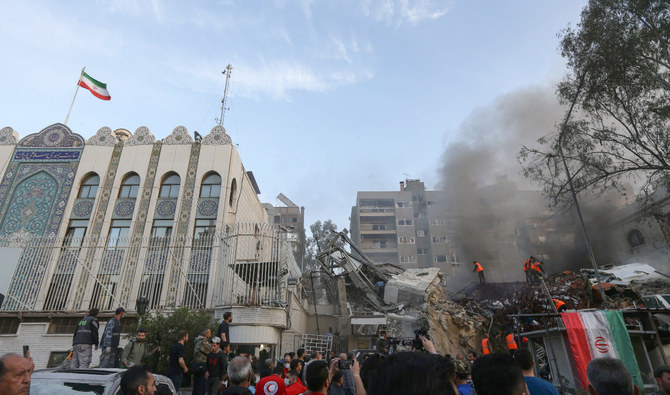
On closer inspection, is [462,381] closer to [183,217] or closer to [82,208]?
[183,217]

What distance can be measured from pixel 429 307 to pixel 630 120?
35.1ft

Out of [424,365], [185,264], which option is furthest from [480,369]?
[185,264]

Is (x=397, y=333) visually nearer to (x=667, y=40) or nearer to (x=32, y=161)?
(x=667, y=40)

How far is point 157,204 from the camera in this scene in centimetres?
1627

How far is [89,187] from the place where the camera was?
1686 centimetres

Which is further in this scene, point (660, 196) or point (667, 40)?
point (660, 196)

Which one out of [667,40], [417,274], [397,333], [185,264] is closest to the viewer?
[667,40]

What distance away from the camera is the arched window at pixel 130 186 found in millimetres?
16719

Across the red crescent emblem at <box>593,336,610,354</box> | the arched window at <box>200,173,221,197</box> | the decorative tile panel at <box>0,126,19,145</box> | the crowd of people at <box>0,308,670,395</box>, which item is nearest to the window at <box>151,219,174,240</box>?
the arched window at <box>200,173,221,197</box>

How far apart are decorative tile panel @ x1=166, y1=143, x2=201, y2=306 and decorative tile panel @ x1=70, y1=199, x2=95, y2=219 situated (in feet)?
13.7

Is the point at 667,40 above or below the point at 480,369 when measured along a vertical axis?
above

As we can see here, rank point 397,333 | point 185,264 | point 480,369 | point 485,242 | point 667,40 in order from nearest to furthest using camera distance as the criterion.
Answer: point 480,369 < point 667,40 < point 185,264 < point 397,333 < point 485,242

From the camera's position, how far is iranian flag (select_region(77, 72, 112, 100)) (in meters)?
19.2

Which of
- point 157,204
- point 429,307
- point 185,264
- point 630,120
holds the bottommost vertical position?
point 429,307
